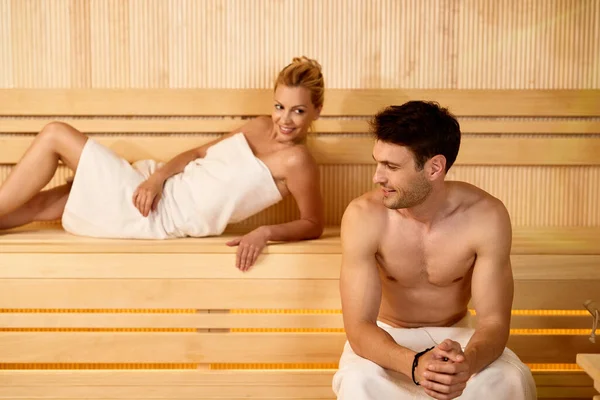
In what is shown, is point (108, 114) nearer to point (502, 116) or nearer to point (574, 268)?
point (502, 116)

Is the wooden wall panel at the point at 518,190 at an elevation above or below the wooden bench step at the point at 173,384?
above

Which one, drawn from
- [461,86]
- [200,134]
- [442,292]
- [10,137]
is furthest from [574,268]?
[10,137]

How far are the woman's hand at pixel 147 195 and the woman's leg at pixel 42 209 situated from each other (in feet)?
1.26

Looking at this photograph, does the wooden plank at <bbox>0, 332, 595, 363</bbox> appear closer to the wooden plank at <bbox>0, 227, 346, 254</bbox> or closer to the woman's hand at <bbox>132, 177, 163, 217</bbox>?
the wooden plank at <bbox>0, 227, 346, 254</bbox>

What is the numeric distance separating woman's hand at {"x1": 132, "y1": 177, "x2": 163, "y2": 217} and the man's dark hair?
1093 mm

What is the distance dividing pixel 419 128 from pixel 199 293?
1.05m

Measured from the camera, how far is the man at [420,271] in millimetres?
1854

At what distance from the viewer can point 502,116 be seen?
3.12 meters

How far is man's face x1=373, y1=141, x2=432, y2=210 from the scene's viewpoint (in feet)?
6.35

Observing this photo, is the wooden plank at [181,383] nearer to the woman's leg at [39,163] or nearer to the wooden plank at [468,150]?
the woman's leg at [39,163]

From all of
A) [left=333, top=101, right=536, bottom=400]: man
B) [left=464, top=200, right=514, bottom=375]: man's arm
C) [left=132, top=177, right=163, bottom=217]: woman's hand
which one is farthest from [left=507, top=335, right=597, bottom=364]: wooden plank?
[left=132, top=177, right=163, bottom=217]: woman's hand

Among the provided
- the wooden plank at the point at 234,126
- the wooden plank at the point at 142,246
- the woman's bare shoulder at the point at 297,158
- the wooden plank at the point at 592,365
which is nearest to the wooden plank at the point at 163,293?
the wooden plank at the point at 142,246

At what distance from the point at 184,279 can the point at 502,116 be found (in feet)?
5.09

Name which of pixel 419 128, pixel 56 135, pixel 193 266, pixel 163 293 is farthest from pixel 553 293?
pixel 56 135
